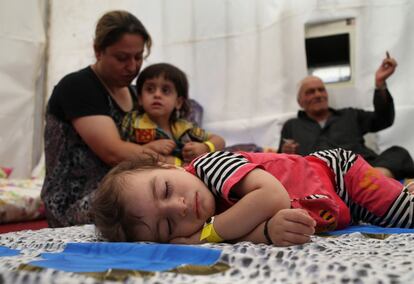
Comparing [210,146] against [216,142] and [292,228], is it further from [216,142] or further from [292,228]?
[292,228]

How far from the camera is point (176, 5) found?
2.76m

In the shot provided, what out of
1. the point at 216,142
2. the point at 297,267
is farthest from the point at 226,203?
the point at 216,142

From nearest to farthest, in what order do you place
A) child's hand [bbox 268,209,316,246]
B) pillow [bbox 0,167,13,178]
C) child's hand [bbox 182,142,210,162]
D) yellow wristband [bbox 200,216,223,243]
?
1. child's hand [bbox 268,209,316,246]
2. yellow wristband [bbox 200,216,223,243]
3. child's hand [bbox 182,142,210,162]
4. pillow [bbox 0,167,13,178]

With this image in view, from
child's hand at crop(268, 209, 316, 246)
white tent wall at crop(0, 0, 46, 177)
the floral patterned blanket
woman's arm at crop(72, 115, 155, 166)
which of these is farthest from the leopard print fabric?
white tent wall at crop(0, 0, 46, 177)

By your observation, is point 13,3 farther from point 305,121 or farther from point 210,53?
point 305,121

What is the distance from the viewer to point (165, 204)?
822 mm

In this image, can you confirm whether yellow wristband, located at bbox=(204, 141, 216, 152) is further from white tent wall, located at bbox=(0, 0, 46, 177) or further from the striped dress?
white tent wall, located at bbox=(0, 0, 46, 177)

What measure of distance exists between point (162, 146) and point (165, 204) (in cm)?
69

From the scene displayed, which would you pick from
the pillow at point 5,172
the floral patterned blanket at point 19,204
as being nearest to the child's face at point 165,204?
the floral patterned blanket at point 19,204

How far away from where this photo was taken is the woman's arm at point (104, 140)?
142 centimetres

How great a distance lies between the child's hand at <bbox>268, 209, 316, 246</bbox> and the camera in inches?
28.2

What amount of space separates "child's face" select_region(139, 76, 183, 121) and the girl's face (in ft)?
0.31

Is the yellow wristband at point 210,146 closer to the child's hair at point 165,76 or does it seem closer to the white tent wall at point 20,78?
the child's hair at point 165,76

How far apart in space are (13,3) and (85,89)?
2006mm
